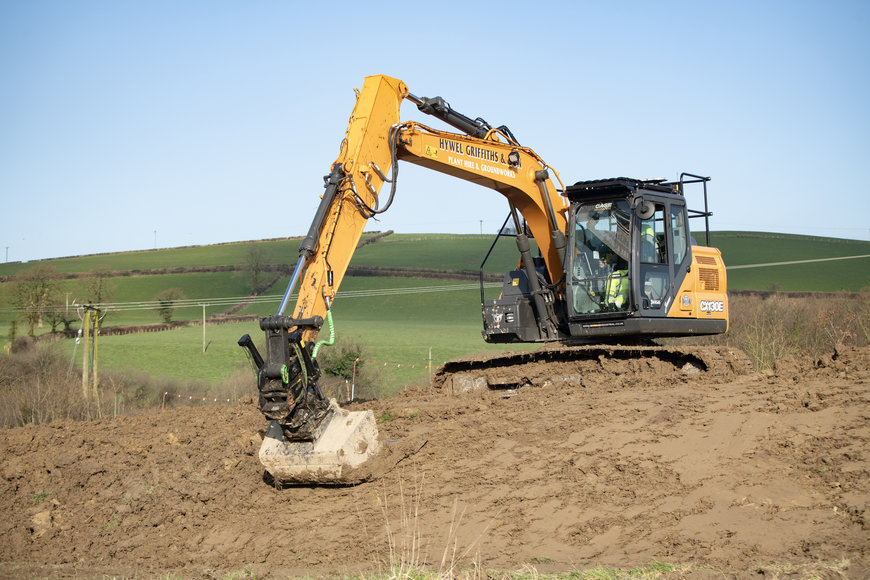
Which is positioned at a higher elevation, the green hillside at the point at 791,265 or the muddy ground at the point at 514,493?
the green hillside at the point at 791,265

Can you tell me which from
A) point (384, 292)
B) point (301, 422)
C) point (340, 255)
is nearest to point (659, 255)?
point (340, 255)

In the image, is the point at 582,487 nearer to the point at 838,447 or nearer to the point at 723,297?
the point at 838,447

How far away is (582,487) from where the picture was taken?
7930 mm

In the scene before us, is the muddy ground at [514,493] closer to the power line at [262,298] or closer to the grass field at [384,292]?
the grass field at [384,292]

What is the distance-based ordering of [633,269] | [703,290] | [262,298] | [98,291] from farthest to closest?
1. [262,298]
2. [98,291]
3. [703,290]
4. [633,269]

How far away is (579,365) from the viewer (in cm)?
1231

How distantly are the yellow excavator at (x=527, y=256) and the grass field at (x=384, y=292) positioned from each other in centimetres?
1676

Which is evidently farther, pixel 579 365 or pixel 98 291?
pixel 98 291

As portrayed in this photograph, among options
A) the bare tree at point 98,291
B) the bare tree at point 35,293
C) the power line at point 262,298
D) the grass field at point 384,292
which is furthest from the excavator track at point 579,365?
the bare tree at point 98,291

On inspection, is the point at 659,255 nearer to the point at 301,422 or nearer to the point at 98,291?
the point at 301,422

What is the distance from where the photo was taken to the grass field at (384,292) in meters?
39.7

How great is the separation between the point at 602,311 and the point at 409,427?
3.72m

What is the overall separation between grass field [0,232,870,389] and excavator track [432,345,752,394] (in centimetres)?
1637

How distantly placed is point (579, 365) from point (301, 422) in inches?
212
